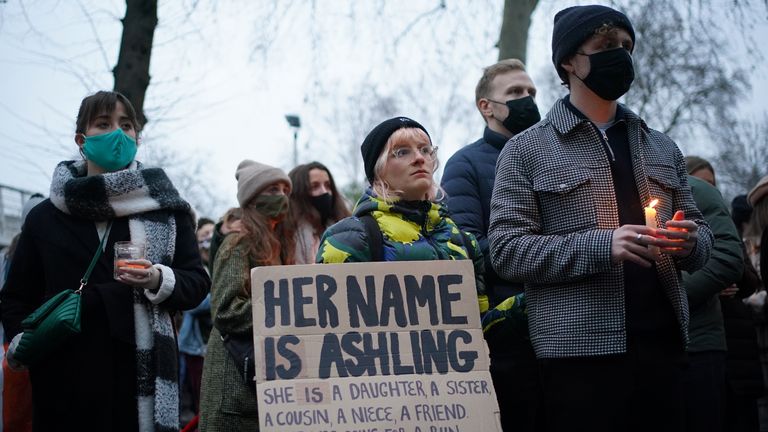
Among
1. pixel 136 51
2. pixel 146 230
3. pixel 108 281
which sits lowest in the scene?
pixel 108 281

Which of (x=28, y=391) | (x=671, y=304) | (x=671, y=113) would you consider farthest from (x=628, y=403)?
(x=671, y=113)

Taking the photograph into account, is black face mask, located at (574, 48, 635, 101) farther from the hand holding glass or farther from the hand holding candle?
the hand holding glass

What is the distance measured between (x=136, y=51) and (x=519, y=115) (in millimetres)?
4513

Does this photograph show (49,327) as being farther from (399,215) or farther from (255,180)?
(255,180)

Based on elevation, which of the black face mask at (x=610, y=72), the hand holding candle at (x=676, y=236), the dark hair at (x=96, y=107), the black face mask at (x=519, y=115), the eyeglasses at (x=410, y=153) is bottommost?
the hand holding candle at (x=676, y=236)

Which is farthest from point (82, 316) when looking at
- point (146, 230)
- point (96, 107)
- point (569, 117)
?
point (569, 117)

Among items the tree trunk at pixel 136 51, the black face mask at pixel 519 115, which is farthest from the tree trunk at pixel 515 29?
the black face mask at pixel 519 115

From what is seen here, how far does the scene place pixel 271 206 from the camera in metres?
5.06

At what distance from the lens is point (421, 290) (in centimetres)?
308

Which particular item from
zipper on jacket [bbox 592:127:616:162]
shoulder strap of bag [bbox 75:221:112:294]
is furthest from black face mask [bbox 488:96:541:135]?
shoulder strap of bag [bbox 75:221:112:294]

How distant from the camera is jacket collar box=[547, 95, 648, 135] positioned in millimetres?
3352

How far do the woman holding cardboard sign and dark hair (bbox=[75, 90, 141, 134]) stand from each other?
1.34 metres

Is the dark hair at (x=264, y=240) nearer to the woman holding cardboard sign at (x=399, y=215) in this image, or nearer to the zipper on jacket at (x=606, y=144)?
the woman holding cardboard sign at (x=399, y=215)

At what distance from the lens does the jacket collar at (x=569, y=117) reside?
3352mm
